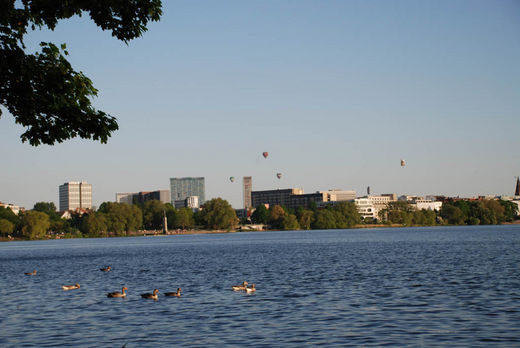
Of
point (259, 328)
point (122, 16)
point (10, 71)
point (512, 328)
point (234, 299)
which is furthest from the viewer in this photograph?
point (234, 299)

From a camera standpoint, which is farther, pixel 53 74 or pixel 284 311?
pixel 284 311

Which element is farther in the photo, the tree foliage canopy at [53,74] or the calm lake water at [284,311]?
the calm lake water at [284,311]

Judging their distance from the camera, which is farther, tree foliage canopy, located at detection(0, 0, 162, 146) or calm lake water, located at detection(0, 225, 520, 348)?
calm lake water, located at detection(0, 225, 520, 348)

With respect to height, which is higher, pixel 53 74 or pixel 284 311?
pixel 53 74

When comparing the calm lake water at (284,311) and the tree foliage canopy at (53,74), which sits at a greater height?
the tree foliage canopy at (53,74)

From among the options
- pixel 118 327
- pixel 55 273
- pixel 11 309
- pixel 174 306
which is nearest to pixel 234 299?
pixel 174 306

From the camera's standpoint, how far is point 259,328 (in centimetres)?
2642

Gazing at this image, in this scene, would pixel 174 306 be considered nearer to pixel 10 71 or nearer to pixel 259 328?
pixel 259 328

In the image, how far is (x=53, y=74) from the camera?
17812 mm

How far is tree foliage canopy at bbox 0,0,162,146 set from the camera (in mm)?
17531

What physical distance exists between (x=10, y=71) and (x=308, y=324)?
15687mm

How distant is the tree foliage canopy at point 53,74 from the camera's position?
17531 millimetres

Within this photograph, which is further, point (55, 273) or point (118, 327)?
point (55, 273)

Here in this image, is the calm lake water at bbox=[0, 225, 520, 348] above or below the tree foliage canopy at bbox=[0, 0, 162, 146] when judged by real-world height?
below
